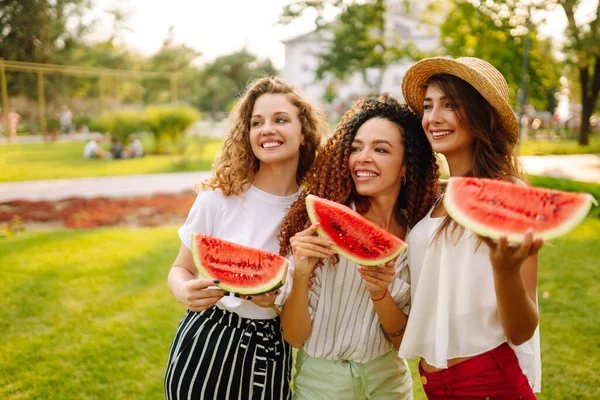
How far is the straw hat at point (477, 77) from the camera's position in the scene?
2111mm

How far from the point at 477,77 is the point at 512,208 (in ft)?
2.39

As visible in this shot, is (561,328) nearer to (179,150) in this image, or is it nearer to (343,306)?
(343,306)

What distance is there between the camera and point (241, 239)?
246 centimetres

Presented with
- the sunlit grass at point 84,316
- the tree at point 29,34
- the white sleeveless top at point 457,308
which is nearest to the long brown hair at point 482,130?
the white sleeveless top at point 457,308

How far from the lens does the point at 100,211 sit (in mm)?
9180

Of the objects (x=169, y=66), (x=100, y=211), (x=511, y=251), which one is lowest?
(x=100, y=211)

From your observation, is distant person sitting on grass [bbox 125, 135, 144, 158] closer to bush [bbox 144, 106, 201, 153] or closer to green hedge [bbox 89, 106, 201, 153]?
green hedge [bbox 89, 106, 201, 153]

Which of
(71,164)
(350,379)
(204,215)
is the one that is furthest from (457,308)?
(71,164)

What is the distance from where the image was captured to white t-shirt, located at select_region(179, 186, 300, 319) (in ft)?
8.07

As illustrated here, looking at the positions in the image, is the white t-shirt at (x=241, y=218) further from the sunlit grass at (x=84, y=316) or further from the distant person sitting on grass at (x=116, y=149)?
the distant person sitting on grass at (x=116, y=149)

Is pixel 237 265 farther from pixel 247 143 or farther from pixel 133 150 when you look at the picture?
pixel 133 150

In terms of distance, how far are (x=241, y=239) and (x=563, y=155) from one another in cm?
2185

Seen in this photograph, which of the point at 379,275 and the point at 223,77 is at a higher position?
the point at 223,77

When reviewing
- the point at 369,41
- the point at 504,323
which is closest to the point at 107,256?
the point at 504,323
